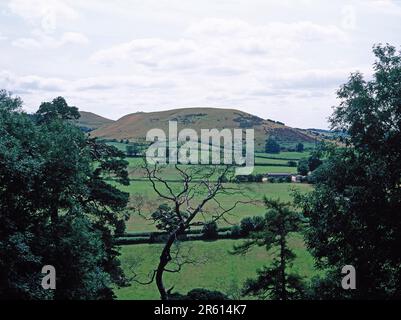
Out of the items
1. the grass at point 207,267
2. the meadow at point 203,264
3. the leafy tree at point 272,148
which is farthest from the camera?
the leafy tree at point 272,148

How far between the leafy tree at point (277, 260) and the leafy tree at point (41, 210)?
8853 millimetres

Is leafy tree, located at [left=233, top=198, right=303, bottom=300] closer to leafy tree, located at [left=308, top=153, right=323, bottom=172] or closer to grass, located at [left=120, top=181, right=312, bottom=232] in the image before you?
leafy tree, located at [left=308, top=153, right=323, bottom=172]

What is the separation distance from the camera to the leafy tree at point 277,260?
26.2 meters

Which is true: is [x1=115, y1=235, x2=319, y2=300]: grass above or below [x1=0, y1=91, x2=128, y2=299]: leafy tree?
below

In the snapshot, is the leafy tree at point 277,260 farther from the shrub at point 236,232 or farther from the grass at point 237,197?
the grass at point 237,197

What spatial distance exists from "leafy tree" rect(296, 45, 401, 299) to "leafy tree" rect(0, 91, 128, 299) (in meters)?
12.0

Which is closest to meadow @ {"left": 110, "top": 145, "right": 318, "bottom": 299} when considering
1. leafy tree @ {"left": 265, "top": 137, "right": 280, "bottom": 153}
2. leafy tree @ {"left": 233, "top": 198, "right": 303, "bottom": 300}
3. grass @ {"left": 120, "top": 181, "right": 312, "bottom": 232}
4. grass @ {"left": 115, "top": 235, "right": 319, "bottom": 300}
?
grass @ {"left": 115, "top": 235, "right": 319, "bottom": 300}

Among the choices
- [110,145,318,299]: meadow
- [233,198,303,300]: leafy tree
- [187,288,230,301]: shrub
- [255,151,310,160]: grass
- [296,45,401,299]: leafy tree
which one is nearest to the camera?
[296,45,401,299]: leafy tree

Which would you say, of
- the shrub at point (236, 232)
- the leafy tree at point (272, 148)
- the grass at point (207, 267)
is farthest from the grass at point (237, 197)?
the leafy tree at point (272, 148)

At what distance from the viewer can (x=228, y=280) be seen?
4259 cm

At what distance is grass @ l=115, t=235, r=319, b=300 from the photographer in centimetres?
3984
